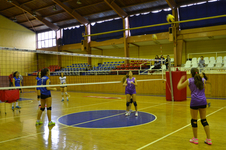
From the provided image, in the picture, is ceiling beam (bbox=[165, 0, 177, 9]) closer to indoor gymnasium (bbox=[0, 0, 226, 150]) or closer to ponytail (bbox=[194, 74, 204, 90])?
indoor gymnasium (bbox=[0, 0, 226, 150])

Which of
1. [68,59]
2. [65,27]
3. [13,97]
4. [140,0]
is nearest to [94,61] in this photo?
[68,59]

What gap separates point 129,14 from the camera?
825 inches

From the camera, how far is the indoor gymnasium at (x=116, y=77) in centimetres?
471

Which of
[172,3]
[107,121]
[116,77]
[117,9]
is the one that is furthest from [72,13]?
[107,121]

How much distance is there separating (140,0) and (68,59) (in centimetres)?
1208

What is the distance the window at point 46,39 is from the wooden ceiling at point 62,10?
26.4 inches

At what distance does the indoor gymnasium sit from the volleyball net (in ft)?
0.33

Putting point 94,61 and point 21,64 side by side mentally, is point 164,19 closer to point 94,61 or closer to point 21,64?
point 94,61

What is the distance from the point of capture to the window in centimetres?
2767

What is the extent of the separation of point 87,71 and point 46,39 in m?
13.5

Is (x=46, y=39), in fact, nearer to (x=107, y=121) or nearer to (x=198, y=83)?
(x=107, y=121)

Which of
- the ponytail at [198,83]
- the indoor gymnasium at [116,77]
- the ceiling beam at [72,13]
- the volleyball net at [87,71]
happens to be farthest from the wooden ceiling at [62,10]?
the ponytail at [198,83]

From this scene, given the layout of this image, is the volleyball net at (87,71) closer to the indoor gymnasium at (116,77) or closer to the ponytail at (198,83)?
the indoor gymnasium at (116,77)

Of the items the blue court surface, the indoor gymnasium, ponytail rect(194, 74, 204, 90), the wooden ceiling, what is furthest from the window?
ponytail rect(194, 74, 204, 90)
